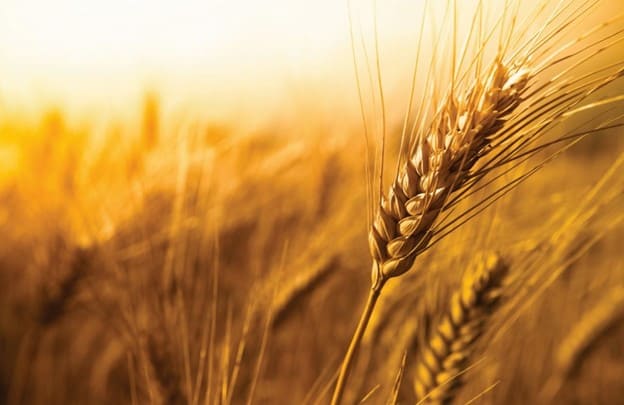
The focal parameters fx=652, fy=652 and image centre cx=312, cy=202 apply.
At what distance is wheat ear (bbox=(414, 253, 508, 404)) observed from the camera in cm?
51

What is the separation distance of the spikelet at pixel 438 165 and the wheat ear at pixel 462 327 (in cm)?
14

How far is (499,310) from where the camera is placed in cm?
53

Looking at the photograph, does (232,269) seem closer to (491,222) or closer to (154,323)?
(154,323)

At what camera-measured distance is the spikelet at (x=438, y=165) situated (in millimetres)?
389

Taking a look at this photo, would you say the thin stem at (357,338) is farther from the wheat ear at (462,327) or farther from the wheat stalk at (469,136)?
the wheat ear at (462,327)

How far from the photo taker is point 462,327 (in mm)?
514

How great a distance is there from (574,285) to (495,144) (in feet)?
1.97

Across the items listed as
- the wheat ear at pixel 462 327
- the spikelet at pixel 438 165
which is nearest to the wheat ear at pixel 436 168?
the spikelet at pixel 438 165

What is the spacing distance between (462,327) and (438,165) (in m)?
0.18

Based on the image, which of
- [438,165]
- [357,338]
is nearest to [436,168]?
[438,165]

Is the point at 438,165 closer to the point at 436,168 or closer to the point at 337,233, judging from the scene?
the point at 436,168

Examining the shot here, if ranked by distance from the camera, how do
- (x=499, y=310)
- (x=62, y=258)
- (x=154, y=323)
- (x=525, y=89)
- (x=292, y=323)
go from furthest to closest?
1. (x=292, y=323)
2. (x=62, y=258)
3. (x=154, y=323)
4. (x=499, y=310)
5. (x=525, y=89)

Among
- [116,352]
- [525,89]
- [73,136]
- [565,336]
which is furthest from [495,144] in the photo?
[73,136]

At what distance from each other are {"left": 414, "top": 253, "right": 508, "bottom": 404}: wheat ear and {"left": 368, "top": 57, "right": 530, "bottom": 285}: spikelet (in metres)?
0.14
